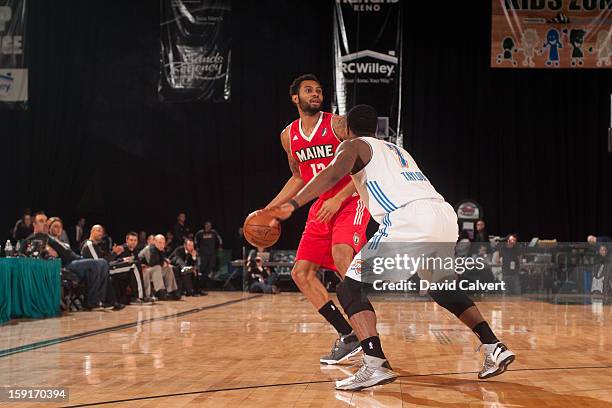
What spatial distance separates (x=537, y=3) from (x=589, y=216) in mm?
6102

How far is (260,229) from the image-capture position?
4.99 meters

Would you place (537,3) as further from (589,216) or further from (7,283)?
(7,283)

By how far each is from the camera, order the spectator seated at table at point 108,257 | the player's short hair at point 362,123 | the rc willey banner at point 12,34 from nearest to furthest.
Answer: the player's short hair at point 362,123 → the spectator seated at table at point 108,257 → the rc willey banner at point 12,34

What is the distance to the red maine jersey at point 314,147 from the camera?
20.6ft

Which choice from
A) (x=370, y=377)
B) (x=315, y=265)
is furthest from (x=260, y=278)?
(x=370, y=377)

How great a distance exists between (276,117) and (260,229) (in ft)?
55.1

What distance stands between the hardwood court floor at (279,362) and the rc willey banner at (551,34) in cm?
832

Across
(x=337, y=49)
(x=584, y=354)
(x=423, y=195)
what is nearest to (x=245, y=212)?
(x=337, y=49)

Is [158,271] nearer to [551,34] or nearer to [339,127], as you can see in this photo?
[551,34]

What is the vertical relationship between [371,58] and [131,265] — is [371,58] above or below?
above

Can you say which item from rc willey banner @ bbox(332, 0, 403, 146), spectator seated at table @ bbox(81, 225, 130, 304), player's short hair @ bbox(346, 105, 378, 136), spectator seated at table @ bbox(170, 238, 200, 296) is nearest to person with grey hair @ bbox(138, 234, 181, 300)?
spectator seated at table @ bbox(170, 238, 200, 296)

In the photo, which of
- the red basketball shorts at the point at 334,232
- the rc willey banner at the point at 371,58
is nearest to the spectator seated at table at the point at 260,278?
the rc willey banner at the point at 371,58

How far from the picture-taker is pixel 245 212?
2161 cm

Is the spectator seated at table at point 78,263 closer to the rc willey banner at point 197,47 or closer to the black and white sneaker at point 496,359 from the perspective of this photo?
the rc willey banner at point 197,47
